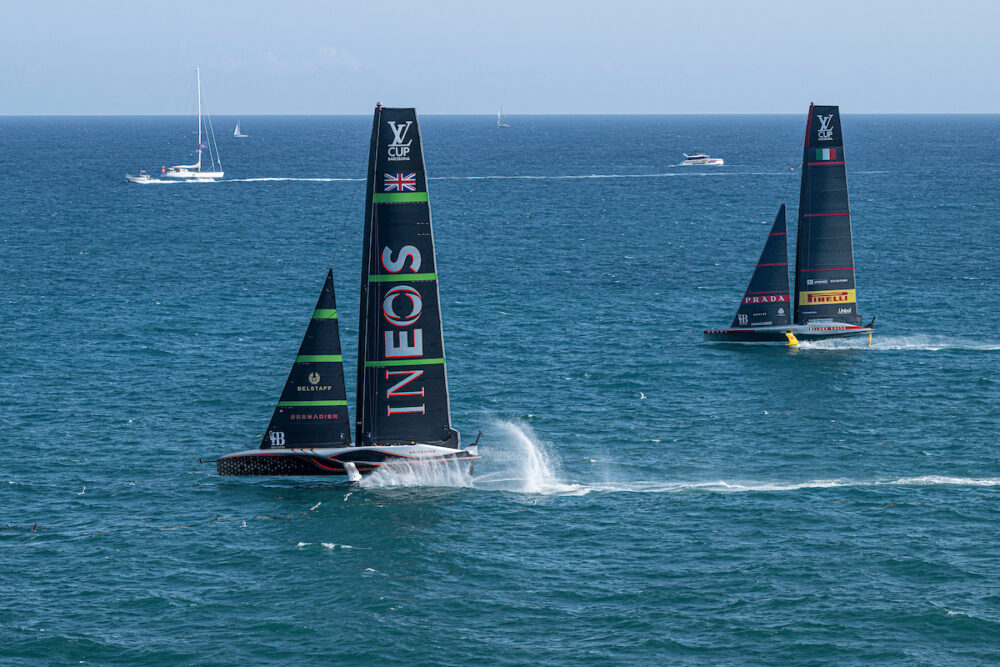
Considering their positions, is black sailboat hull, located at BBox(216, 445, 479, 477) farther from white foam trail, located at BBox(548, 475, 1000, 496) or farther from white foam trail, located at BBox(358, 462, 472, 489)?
white foam trail, located at BBox(548, 475, 1000, 496)

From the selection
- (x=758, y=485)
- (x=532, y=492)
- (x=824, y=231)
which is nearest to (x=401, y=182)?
(x=532, y=492)

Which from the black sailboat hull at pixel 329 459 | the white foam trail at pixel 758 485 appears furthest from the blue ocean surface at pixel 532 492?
the black sailboat hull at pixel 329 459

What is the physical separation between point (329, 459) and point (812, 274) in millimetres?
42854

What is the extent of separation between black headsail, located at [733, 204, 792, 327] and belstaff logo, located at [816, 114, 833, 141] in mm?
5284

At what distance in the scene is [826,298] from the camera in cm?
7981

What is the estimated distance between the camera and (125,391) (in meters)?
66.9

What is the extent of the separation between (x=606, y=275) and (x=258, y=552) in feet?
228

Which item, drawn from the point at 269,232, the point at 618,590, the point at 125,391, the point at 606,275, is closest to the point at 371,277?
the point at 618,590

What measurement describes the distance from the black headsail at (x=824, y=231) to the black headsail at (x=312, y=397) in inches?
1612

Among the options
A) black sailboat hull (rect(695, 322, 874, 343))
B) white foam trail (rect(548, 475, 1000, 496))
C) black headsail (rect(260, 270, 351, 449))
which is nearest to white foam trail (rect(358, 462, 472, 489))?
black headsail (rect(260, 270, 351, 449))

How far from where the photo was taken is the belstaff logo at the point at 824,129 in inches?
3014

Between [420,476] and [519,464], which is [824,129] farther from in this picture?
[420,476]

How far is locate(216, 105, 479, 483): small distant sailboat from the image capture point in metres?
48.3

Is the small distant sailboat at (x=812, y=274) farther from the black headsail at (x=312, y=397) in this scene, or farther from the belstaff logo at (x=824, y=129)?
the black headsail at (x=312, y=397)
